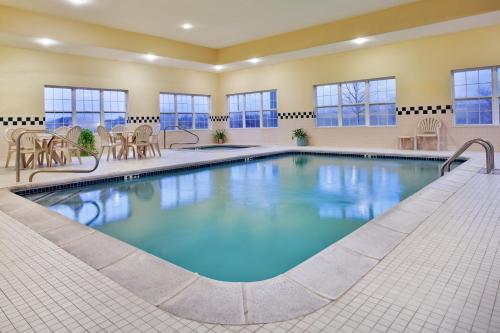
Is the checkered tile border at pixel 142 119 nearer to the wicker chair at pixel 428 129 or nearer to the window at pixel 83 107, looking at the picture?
the window at pixel 83 107

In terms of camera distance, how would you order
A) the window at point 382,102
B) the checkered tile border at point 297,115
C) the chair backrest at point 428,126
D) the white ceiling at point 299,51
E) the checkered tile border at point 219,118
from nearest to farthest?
the white ceiling at point 299,51
the chair backrest at point 428,126
the window at point 382,102
the checkered tile border at point 297,115
the checkered tile border at point 219,118

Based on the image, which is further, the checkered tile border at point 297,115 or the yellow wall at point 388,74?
the checkered tile border at point 297,115

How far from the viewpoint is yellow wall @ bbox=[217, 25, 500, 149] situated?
8.20 meters

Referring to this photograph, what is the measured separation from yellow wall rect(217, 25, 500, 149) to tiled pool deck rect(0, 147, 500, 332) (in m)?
6.97

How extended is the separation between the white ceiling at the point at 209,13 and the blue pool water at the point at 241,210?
3.33 m

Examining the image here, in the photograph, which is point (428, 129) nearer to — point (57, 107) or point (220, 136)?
point (220, 136)

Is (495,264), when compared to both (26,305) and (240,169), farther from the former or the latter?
(240,169)

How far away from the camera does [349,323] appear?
1.42 meters

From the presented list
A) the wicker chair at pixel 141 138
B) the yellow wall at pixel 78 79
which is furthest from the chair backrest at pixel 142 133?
the yellow wall at pixel 78 79

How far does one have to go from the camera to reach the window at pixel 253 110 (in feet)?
40.0

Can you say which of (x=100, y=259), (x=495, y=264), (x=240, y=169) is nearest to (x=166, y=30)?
(x=240, y=169)

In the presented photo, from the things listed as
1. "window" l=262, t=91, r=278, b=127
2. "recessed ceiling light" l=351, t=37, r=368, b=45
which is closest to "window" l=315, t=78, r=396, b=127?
"recessed ceiling light" l=351, t=37, r=368, b=45

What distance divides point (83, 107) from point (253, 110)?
5468 mm

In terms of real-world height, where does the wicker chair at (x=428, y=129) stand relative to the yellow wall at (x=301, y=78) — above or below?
below
